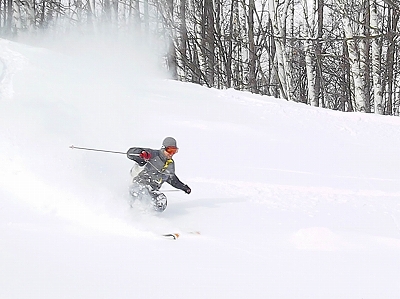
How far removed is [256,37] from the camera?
22.1m

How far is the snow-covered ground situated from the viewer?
4.04 meters

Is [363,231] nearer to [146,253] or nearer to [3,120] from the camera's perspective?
[146,253]

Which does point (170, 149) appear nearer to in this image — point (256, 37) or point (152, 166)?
point (152, 166)

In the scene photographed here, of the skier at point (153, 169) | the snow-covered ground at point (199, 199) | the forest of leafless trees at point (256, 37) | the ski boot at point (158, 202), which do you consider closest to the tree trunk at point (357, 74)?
the forest of leafless trees at point (256, 37)

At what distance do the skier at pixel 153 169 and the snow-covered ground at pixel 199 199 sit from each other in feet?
0.72

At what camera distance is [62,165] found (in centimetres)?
648

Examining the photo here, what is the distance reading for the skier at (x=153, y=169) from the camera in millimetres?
5539

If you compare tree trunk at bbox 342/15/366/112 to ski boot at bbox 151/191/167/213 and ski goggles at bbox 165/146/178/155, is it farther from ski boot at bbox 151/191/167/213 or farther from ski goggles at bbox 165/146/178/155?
ski boot at bbox 151/191/167/213

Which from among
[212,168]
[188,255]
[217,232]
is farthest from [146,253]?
[212,168]

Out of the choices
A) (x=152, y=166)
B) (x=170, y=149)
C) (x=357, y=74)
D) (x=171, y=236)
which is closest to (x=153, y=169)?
(x=152, y=166)

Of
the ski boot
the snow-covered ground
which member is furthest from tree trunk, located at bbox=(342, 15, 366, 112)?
the ski boot

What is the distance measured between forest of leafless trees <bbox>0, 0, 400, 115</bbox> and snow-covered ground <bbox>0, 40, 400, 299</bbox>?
3133 mm

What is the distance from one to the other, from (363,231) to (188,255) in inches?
81.5

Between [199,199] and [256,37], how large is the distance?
1674 cm
